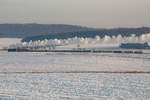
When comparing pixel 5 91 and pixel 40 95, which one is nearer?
pixel 40 95

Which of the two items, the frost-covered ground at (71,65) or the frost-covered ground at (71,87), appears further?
the frost-covered ground at (71,65)

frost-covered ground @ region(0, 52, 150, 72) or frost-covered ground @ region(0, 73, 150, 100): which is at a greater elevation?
frost-covered ground @ region(0, 73, 150, 100)

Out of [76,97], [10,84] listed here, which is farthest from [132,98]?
[10,84]

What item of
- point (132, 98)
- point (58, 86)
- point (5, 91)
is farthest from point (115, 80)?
point (5, 91)

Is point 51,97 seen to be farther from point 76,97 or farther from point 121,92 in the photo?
point 121,92

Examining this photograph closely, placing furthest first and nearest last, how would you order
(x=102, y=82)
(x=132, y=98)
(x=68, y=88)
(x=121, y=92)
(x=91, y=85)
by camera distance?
(x=102, y=82), (x=91, y=85), (x=68, y=88), (x=121, y=92), (x=132, y=98)

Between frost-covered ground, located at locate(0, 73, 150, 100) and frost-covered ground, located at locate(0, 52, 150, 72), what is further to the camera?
frost-covered ground, located at locate(0, 52, 150, 72)

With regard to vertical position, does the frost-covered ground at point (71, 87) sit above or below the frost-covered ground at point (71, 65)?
above

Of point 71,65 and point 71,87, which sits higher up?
point 71,87

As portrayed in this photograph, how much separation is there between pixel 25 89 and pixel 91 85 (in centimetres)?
452

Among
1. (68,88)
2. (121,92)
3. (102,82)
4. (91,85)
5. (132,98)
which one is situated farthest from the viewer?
(102,82)

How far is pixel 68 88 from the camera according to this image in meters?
20.5

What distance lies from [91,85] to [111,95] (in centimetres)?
386

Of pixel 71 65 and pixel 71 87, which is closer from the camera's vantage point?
pixel 71 87
